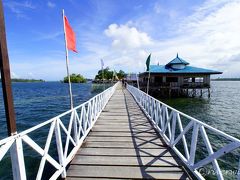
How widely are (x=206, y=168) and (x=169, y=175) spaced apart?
406 cm

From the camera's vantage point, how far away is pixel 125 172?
3.67 metres

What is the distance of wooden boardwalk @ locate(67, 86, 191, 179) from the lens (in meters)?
3.62

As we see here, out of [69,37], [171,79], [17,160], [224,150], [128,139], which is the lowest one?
[128,139]

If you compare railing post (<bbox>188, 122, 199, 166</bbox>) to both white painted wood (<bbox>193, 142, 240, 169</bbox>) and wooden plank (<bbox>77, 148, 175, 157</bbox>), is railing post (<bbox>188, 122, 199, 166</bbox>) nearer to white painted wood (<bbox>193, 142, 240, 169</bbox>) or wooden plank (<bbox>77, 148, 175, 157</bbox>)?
white painted wood (<bbox>193, 142, 240, 169</bbox>)

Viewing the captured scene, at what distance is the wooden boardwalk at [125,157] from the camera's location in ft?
11.9

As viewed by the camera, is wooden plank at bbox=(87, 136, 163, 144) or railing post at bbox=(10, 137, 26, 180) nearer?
railing post at bbox=(10, 137, 26, 180)

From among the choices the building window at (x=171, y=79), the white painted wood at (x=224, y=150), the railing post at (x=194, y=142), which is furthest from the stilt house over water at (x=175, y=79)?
the white painted wood at (x=224, y=150)

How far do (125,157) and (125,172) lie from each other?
671 mm

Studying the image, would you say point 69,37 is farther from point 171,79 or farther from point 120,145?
point 171,79

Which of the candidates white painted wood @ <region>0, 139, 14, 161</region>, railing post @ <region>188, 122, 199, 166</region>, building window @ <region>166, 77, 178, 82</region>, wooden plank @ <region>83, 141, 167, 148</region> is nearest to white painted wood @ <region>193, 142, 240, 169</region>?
railing post @ <region>188, 122, 199, 166</region>

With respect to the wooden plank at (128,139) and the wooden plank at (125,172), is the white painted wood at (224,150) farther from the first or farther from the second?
→ the wooden plank at (128,139)

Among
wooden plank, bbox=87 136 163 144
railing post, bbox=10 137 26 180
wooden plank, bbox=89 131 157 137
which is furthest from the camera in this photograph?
wooden plank, bbox=89 131 157 137

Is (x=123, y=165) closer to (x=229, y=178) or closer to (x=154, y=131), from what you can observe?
(x=154, y=131)

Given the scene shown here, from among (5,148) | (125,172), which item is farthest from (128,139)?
(5,148)
